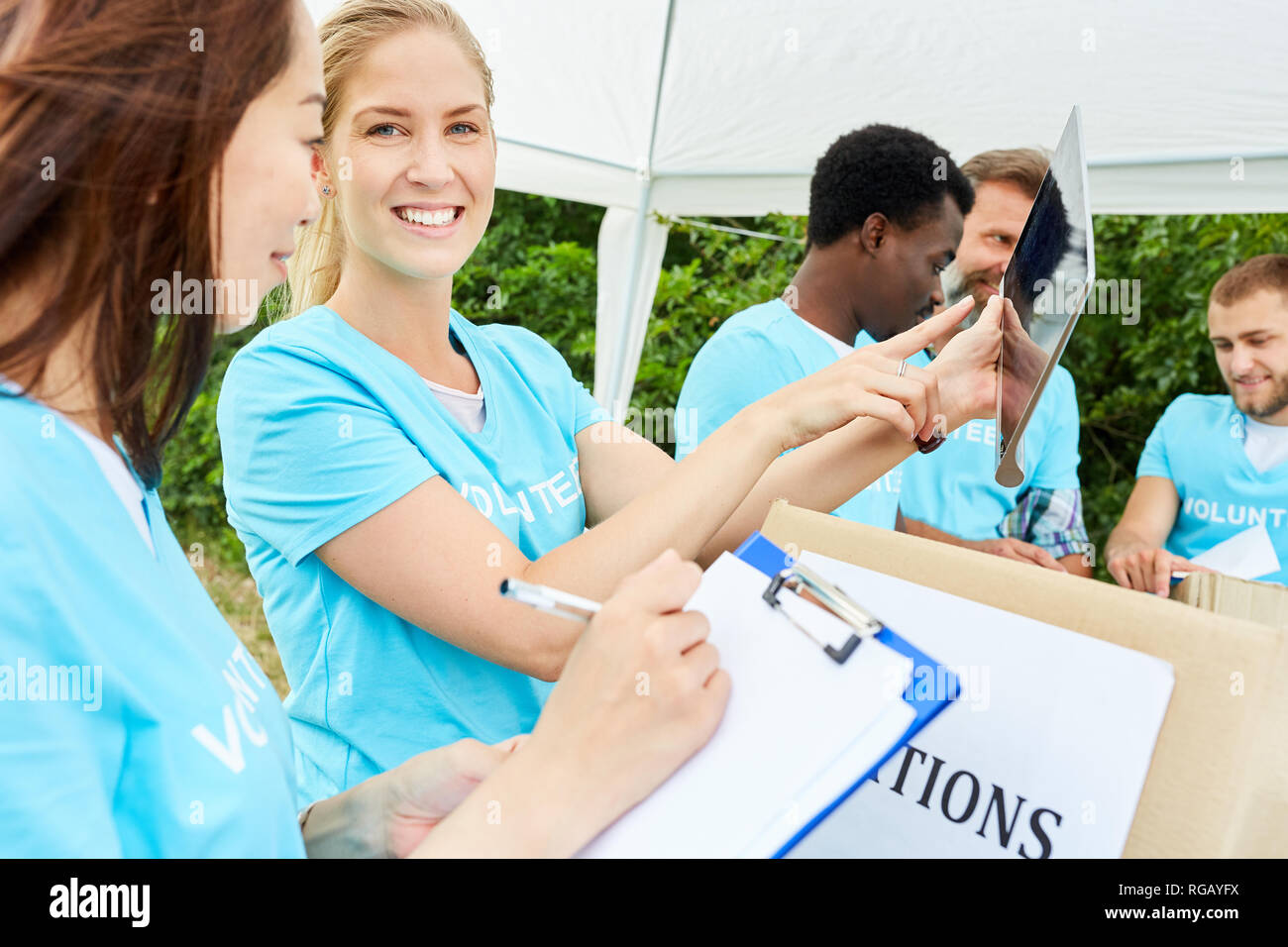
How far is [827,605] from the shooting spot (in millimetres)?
647

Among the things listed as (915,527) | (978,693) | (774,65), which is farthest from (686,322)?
(978,693)

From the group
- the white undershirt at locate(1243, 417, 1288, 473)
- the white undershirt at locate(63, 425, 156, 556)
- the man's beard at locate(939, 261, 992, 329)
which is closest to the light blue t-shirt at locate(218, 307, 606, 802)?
the white undershirt at locate(63, 425, 156, 556)

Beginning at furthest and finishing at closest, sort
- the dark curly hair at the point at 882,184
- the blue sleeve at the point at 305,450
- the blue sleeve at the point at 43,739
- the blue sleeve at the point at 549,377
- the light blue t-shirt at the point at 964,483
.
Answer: the light blue t-shirt at the point at 964,483 → the dark curly hair at the point at 882,184 → the blue sleeve at the point at 549,377 → the blue sleeve at the point at 305,450 → the blue sleeve at the point at 43,739

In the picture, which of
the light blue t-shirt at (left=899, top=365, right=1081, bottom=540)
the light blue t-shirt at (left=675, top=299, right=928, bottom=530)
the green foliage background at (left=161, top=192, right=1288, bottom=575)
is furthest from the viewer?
the green foliage background at (left=161, top=192, right=1288, bottom=575)

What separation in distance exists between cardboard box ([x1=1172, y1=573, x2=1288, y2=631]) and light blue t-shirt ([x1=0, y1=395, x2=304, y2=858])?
817 mm

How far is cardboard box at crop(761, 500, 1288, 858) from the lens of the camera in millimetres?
642

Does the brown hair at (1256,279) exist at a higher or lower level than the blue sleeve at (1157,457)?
higher

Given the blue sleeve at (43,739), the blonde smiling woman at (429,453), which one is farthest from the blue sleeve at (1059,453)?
the blue sleeve at (43,739)

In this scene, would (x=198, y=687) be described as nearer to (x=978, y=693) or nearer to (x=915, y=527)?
(x=978, y=693)

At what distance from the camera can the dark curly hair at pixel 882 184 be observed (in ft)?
7.66

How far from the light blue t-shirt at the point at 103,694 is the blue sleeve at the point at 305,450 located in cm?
32

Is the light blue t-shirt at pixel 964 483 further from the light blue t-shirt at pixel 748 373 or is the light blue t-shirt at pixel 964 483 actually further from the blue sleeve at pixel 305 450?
the blue sleeve at pixel 305 450

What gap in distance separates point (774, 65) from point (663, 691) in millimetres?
2962

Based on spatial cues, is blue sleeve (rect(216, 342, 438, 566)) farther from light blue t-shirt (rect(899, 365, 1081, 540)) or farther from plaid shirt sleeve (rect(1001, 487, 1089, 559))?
plaid shirt sleeve (rect(1001, 487, 1089, 559))
